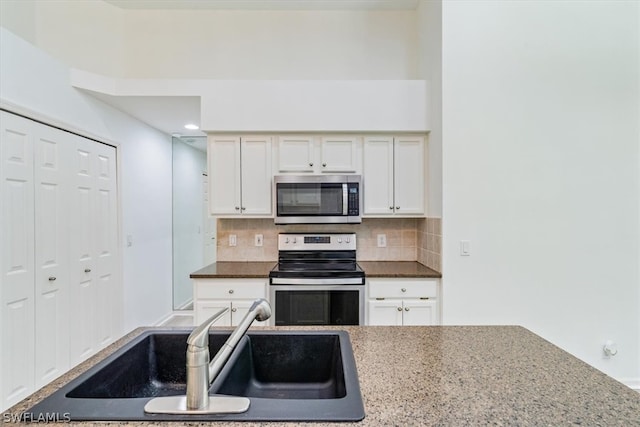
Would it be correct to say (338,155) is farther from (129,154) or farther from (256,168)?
(129,154)

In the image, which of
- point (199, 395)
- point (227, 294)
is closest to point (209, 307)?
point (227, 294)

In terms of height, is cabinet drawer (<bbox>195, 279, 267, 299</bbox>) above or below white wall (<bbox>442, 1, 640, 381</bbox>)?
below

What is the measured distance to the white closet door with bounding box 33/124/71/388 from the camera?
2.19 m

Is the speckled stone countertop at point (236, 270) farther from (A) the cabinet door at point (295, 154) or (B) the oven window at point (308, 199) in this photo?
(A) the cabinet door at point (295, 154)

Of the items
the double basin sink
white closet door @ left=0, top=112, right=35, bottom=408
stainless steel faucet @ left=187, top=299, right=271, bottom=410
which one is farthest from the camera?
white closet door @ left=0, top=112, right=35, bottom=408

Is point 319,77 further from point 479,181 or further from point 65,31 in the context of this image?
point 65,31

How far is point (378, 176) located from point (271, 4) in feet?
6.17

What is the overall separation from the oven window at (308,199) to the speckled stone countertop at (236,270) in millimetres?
497

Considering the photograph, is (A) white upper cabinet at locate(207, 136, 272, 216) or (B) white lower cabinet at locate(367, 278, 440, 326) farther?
(A) white upper cabinet at locate(207, 136, 272, 216)

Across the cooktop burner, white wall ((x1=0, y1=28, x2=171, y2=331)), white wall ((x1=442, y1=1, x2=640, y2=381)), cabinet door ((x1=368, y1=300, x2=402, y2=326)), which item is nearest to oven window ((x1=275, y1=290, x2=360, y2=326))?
cabinet door ((x1=368, y1=300, x2=402, y2=326))

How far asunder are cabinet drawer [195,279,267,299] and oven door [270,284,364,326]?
0.12 meters

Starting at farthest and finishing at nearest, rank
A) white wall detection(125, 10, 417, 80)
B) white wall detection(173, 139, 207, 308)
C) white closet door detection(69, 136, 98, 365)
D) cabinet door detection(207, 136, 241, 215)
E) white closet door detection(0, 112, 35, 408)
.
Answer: white wall detection(173, 139, 207, 308)
white wall detection(125, 10, 417, 80)
cabinet door detection(207, 136, 241, 215)
white closet door detection(69, 136, 98, 365)
white closet door detection(0, 112, 35, 408)

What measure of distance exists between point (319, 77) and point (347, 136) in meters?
0.78

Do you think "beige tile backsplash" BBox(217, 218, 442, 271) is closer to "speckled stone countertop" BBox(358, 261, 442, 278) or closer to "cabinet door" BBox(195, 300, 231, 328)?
"speckled stone countertop" BBox(358, 261, 442, 278)
